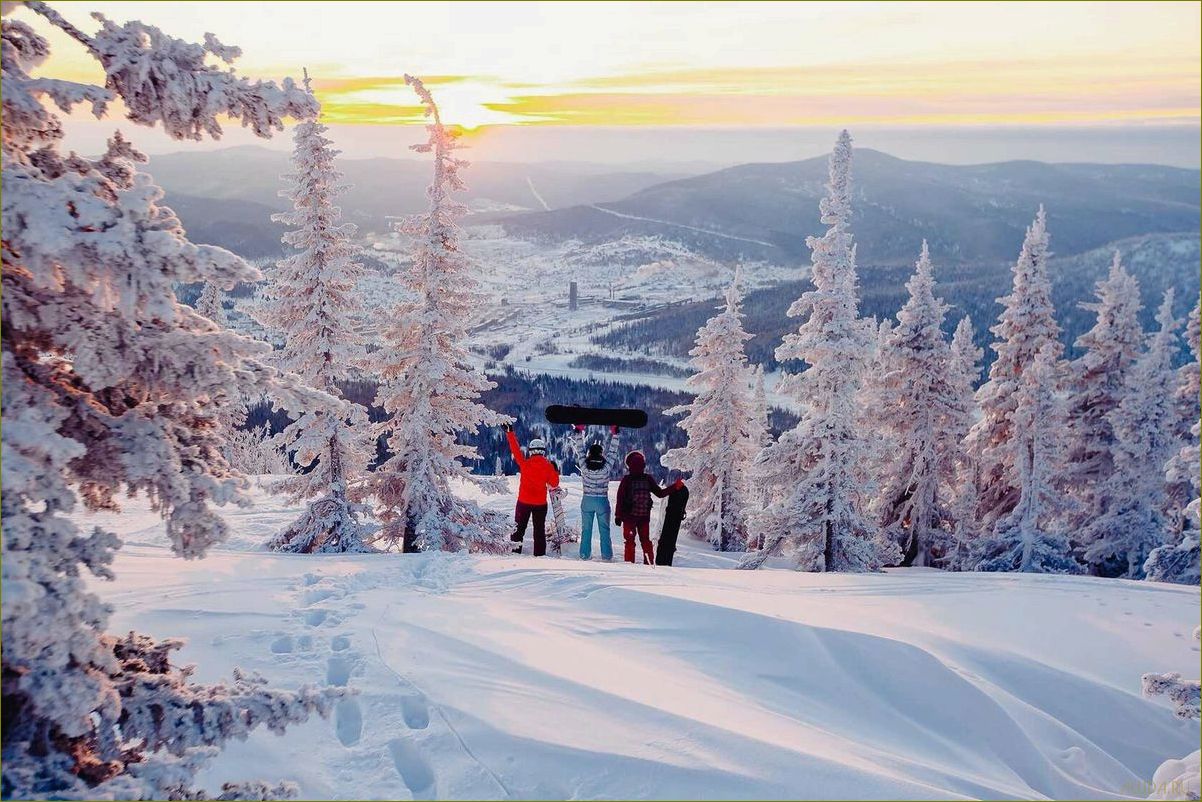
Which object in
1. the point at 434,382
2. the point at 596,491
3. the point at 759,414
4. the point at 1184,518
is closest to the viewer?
the point at 596,491

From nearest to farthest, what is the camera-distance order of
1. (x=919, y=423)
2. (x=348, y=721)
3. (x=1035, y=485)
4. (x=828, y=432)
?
(x=348, y=721)
(x=828, y=432)
(x=1035, y=485)
(x=919, y=423)

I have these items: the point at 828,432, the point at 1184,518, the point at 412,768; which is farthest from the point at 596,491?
the point at 1184,518

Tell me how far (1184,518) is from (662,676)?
17928 millimetres

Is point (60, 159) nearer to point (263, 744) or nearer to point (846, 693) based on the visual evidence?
point (263, 744)

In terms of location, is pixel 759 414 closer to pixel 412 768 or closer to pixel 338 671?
pixel 338 671

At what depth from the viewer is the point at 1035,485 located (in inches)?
998

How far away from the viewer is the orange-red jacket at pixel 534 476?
48.3ft

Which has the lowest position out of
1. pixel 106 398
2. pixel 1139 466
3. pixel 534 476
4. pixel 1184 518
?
pixel 1139 466

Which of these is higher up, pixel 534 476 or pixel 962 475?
pixel 534 476

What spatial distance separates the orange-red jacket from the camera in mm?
14719

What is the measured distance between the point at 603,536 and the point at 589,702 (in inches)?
356

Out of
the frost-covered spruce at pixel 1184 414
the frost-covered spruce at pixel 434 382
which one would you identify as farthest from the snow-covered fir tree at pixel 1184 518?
the frost-covered spruce at pixel 434 382

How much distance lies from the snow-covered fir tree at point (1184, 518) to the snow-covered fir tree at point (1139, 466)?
55cm

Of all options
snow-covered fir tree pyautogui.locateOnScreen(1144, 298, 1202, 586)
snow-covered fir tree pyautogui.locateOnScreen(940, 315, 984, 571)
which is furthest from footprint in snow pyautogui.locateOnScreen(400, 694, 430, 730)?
snow-covered fir tree pyautogui.locateOnScreen(940, 315, 984, 571)
